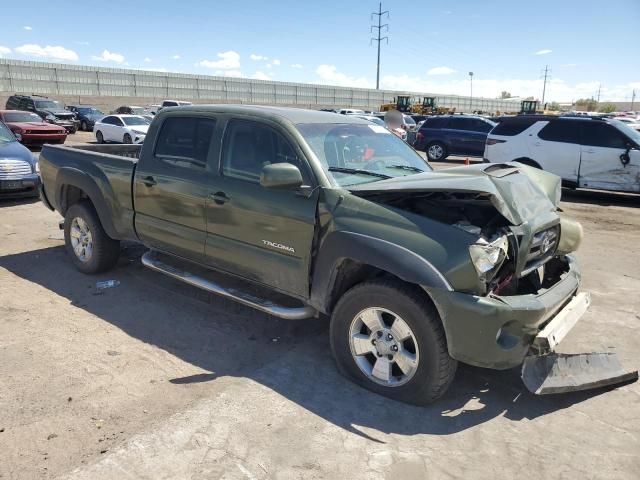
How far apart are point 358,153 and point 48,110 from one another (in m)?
27.9

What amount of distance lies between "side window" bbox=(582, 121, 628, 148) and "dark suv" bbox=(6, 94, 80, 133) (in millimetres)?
24203

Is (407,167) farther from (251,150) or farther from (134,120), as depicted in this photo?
(134,120)

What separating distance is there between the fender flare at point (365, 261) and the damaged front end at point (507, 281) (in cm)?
12

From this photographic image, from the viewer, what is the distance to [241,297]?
4.14 m

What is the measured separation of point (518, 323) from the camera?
3102mm

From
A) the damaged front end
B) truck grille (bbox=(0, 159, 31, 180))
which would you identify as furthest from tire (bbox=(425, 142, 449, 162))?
the damaged front end

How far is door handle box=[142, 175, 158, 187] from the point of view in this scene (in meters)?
4.85

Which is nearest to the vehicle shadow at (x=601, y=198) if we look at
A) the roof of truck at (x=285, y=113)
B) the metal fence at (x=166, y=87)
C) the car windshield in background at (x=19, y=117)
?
the roof of truck at (x=285, y=113)

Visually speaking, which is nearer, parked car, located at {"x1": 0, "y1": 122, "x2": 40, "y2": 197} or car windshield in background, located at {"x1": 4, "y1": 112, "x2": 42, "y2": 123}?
parked car, located at {"x1": 0, "y1": 122, "x2": 40, "y2": 197}

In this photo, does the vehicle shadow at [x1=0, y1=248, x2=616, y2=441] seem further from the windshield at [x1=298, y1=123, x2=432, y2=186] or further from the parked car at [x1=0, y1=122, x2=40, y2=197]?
the parked car at [x1=0, y1=122, x2=40, y2=197]

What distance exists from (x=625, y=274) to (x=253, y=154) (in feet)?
16.2

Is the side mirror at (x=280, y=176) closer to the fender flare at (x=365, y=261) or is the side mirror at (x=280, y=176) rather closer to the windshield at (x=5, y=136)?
→ the fender flare at (x=365, y=261)

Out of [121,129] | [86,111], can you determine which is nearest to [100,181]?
[121,129]

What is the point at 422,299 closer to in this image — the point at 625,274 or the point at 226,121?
the point at 226,121
